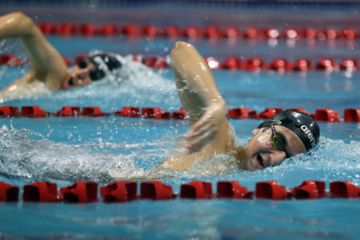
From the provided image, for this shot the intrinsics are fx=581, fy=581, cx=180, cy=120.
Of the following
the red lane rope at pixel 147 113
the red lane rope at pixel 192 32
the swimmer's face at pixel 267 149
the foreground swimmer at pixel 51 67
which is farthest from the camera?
the red lane rope at pixel 192 32

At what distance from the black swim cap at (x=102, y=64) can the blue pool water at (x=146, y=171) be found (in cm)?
16

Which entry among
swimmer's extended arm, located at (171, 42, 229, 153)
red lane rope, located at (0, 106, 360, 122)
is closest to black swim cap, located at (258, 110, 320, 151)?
swimmer's extended arm, located at (171, 42, 229, 153)

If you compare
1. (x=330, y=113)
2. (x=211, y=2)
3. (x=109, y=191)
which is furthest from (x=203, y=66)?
(x=211, y=2)

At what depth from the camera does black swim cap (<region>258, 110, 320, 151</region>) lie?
300 centimetres

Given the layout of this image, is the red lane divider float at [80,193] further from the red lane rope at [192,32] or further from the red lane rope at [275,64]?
the red lane rope at [192,32]

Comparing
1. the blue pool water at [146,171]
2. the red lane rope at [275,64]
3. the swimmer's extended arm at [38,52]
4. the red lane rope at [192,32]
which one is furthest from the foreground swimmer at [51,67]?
the red lane rope at [192,32]

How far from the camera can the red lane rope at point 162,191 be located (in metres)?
2.74

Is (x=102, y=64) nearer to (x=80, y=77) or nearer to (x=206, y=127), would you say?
(x=80, y=77)

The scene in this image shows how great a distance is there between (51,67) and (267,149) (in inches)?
106

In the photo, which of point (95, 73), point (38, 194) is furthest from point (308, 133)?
point (95, 73)

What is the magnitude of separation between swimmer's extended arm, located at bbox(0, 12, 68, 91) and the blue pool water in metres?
0.16

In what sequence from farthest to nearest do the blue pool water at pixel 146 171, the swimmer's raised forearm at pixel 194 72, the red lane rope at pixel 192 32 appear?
the red lane rope at pixel 192 32
the swimmer's raised forearm at pixel 194 72
the blue pool water at pixel 146 171

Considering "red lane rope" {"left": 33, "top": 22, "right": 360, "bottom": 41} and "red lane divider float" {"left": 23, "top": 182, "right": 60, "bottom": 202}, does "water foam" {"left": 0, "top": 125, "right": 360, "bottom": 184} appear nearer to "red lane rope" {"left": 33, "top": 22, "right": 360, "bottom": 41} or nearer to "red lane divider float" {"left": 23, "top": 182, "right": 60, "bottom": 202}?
"red lane divider float" {"left": 23, "top": 182, "right": 60, "bottom": 202}

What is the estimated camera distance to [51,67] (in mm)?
5059
